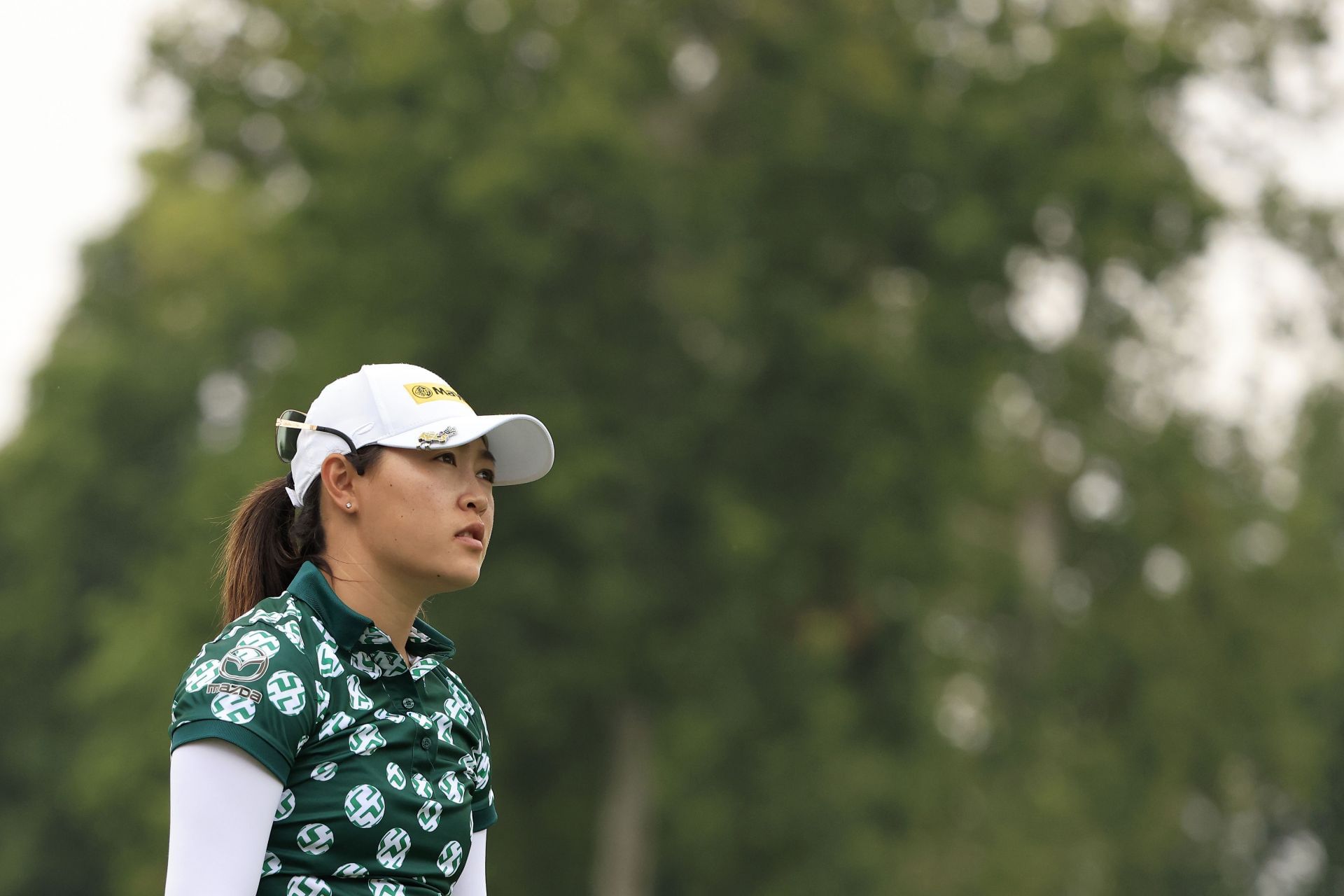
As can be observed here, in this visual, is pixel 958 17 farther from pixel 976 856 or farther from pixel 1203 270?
pixel 976 856

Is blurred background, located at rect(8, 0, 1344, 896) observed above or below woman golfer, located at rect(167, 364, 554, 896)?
above

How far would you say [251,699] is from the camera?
2564 millimetres

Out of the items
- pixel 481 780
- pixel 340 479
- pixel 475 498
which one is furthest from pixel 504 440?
pixel 481 780

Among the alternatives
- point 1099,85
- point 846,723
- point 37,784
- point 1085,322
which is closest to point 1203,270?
point 1085,322

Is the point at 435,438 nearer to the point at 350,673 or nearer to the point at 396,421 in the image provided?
the point at 396,421

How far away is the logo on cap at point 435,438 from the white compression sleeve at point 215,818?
0.59 meters

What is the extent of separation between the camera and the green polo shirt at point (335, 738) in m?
2.57

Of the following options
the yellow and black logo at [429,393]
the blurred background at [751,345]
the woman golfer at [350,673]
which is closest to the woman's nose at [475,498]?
the woman golfer at [350,673]

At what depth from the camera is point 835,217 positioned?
19953 millimetres

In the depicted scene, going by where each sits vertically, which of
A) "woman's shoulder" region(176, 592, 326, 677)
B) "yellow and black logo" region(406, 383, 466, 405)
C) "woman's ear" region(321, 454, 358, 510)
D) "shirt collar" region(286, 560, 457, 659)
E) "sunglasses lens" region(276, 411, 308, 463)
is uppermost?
"yellow and black logo" region(406, 383, 466, 405)

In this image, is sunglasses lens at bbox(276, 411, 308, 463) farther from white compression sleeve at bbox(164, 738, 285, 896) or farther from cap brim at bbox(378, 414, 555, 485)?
white compression sleeve at bbox(164, 738, 285, 896)

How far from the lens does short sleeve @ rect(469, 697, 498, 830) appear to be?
3.01 m

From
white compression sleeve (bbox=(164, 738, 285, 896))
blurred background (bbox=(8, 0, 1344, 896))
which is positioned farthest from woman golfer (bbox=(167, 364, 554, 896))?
blurred background (bbox=(8, 0, 1344, 896))

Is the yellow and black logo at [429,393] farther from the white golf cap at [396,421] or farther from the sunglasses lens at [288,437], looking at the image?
the sunglasses lens at [288,437]
